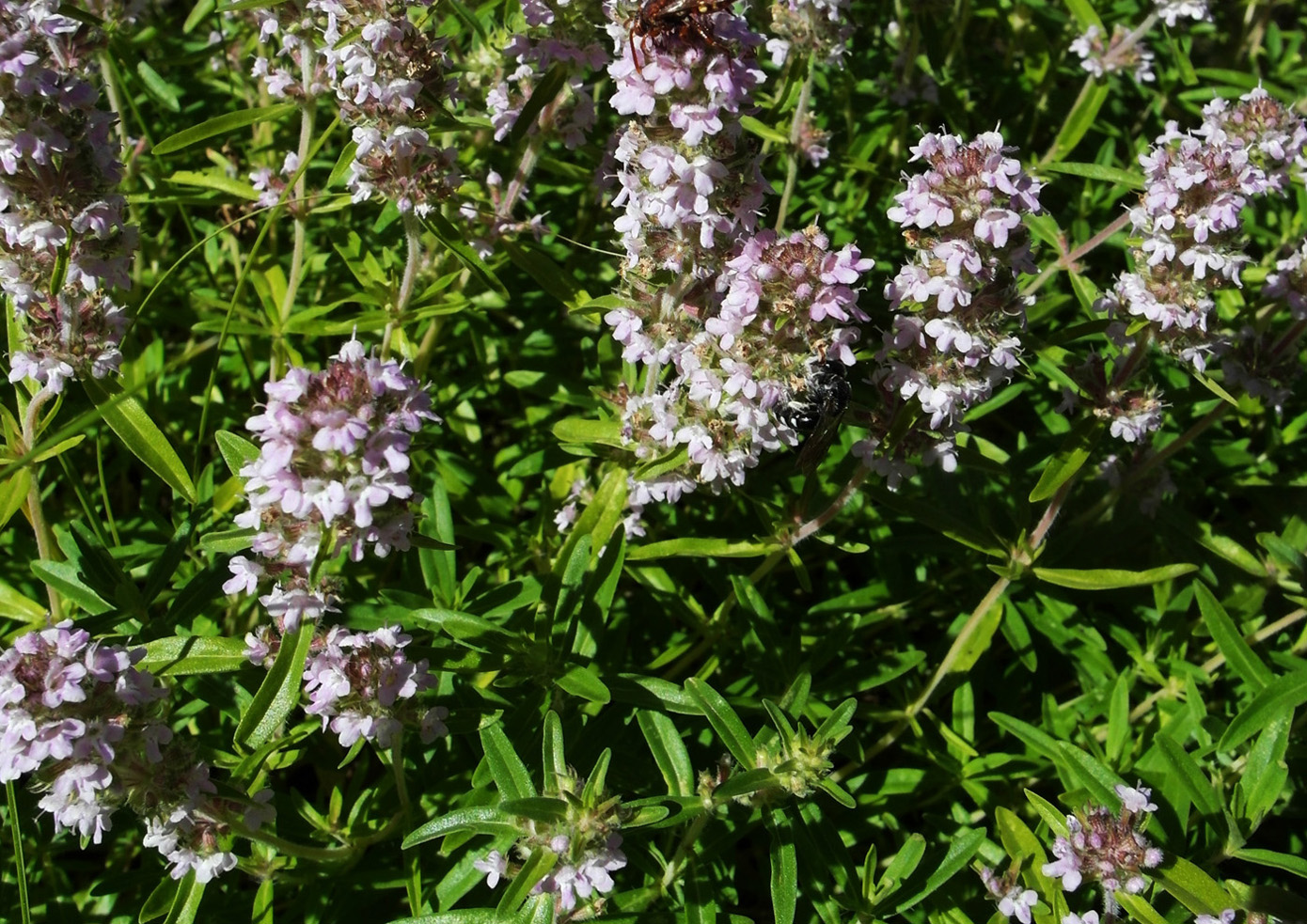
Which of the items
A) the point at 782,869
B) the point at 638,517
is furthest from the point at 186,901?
the point at 638,517

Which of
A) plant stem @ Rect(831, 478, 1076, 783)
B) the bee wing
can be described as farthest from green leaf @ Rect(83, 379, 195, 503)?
plant stem @ Rect(831, 478, 1076, 783)

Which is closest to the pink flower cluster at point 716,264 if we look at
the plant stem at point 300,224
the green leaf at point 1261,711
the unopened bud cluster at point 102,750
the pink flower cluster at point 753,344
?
the pink flower cluster at point 753,344

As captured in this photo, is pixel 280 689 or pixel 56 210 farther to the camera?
pixel 56 210

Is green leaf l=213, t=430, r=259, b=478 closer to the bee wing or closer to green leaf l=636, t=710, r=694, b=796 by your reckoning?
green leaf l=636, t=710, r=694, b=796

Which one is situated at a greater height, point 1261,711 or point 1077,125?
point 1077,125

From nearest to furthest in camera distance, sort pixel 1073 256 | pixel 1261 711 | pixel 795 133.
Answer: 1. pixel 1261 711
2. pixel 1073 256
3. pixel 795 133

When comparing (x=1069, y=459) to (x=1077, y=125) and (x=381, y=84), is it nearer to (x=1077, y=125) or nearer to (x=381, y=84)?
(x=1077, y=125)
